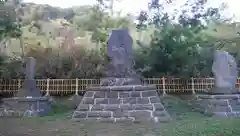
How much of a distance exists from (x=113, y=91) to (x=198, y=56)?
7.01 meters

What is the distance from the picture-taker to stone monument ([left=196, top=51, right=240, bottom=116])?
24.6ft

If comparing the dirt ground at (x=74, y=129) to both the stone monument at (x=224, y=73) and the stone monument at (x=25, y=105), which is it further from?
the stone monument at (x=224, y=73)

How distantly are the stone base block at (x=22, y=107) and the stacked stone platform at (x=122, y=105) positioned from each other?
1.89 meters

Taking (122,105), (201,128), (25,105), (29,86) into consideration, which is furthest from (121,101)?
(29,86)

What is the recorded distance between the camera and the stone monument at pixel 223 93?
7.51 m

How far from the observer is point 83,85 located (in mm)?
12727

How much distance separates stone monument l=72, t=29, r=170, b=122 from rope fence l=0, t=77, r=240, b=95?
4.63 meters

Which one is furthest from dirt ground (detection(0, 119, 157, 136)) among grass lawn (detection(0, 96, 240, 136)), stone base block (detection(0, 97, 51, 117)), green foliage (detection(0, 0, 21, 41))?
green foliage (detection(0, 0, 21, 41))

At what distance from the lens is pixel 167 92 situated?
1251 centimetres

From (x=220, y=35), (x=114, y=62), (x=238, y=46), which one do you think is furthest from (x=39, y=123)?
(x=220, y=35)

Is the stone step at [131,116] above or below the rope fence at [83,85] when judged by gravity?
below

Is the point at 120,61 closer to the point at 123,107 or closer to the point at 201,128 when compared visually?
the point at 123,107

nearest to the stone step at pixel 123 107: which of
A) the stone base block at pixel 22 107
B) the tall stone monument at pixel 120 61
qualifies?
the tall stone monument at pixel 120 61

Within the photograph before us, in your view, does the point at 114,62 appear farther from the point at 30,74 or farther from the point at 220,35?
the point at 220,35
